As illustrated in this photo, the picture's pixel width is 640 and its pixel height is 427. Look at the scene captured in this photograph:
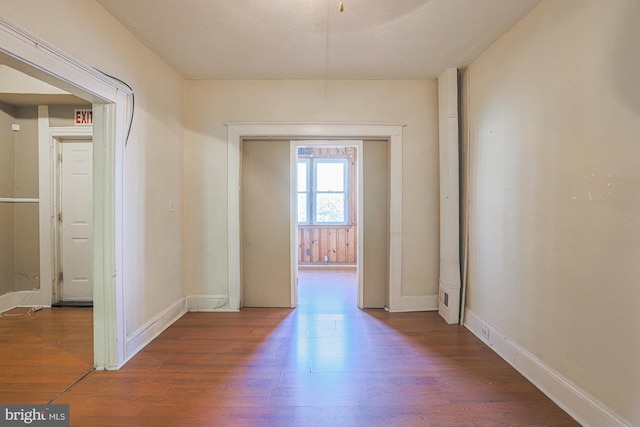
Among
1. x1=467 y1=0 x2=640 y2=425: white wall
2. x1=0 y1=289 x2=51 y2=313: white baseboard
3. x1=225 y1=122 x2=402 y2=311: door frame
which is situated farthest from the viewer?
x1=0 y1=289 x2=51 y2=313: white baseboard

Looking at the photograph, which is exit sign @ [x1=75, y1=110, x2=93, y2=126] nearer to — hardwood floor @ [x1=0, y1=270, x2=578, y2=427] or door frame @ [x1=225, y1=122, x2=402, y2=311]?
door frame @ [x1=225, y1=122, x2=402, y2=311]

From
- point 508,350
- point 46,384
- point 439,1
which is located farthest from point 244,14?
point 508,350

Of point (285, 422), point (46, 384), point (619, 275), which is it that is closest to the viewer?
point (619, 275)

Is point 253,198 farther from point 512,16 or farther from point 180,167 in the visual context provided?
point 512,16

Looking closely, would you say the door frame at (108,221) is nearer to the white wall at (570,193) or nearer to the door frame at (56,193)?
the door frame at (56,193)

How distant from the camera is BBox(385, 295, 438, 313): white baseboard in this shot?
3.27 meters

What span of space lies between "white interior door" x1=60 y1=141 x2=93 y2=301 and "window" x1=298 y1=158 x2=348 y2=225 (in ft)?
12.1

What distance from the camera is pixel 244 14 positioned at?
2111 millimetres

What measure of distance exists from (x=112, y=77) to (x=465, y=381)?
3381 millimetres

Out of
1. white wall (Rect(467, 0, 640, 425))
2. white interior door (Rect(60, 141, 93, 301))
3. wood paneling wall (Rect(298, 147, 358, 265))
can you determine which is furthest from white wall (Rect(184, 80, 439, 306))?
wood paneling wall (Rect(298, 147, 358, 265))

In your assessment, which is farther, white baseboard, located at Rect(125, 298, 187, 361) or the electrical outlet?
the electrical outlet

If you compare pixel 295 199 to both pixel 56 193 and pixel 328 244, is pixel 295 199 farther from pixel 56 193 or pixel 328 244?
pixel 56 193

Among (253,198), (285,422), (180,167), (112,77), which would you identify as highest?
(112,77)

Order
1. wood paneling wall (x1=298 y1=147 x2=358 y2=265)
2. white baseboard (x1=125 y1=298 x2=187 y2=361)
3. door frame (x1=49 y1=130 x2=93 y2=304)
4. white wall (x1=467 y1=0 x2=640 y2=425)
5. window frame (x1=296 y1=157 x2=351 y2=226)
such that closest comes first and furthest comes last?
white wall (x1=467 y1=0 x2=640 y2=425) → white baseboard (x1=125 y1=298 x2=187 y2=361) → door frame (x1=49 y1=130 x2=93 y2=304) → wood paneling wall (x1=298 y1=147 x2=358 y2=265) → window frame (x1=296 y1=157 x2=351 y2=226)
